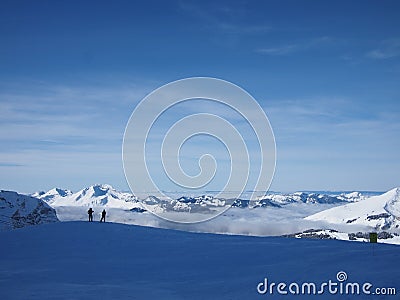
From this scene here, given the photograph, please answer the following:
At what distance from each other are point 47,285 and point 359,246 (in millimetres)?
14644

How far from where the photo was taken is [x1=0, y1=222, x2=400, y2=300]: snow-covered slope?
49.3 ft

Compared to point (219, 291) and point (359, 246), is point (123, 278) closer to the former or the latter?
point (219, 291)

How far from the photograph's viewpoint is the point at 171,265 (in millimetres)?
19750

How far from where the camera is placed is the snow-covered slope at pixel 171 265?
49.3 ft

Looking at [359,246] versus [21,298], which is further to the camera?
[359,246]

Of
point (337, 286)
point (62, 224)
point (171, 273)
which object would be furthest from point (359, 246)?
point (62, 224)

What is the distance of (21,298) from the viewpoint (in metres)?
14.3
